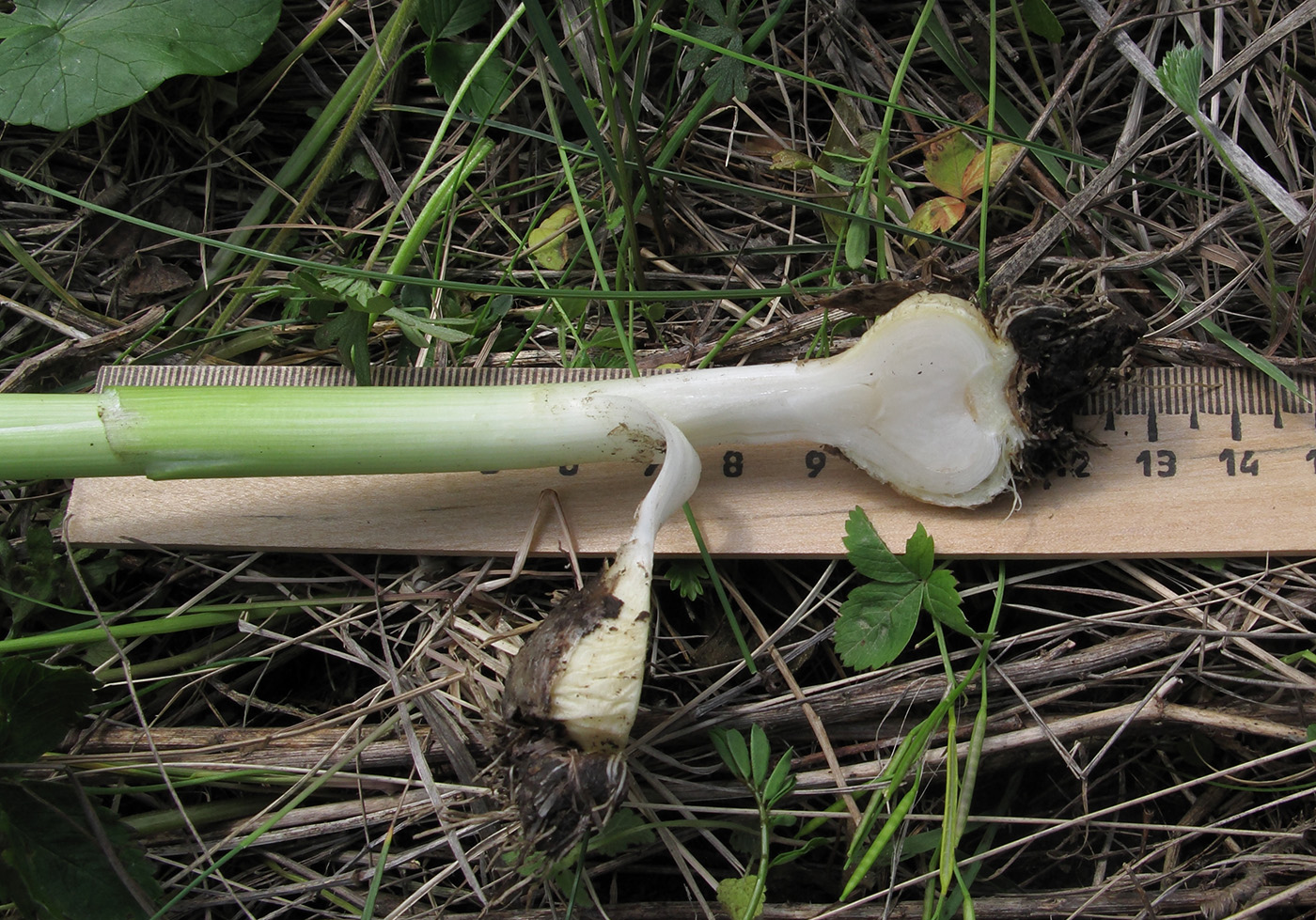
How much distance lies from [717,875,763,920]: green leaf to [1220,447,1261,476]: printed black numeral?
5.05ft

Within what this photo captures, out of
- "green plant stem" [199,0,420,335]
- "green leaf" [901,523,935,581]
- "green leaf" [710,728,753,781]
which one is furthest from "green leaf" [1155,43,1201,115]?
"green plant stem" [199,0,420,335]

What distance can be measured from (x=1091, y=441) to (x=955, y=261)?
0.59 meters

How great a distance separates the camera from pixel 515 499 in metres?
2.12

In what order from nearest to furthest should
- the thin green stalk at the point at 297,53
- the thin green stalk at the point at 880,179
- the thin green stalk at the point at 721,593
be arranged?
the thin green stalk at the point at 721,593
the thin green stalk at the point at 880,179
the thin green stalk at the point at 297,53

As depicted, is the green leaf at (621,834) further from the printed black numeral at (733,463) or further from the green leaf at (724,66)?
the green leaf at (724,66)

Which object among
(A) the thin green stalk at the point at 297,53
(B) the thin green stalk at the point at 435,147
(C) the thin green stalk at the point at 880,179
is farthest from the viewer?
(A) the thin green stalk at the point at 297,53

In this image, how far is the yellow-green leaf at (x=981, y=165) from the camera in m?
2.15

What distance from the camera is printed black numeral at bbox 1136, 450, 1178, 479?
2.03 meters

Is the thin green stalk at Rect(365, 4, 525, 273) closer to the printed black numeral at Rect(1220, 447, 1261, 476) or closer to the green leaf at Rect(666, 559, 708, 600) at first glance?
the green leaf at Rect(666, 559, 708, 600)

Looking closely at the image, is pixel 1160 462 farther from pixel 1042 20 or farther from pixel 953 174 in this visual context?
pixel 1042 20

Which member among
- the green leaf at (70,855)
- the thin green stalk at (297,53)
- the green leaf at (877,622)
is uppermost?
the thin green stalk at (297,53)

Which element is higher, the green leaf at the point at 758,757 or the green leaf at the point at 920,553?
the green leaf at the point at 920,553

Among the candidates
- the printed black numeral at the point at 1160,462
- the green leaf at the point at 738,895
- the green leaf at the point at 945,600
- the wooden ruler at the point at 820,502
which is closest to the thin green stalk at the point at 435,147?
the wooden ruler at the point at 820,502

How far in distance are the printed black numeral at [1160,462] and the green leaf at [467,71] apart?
1988mm
